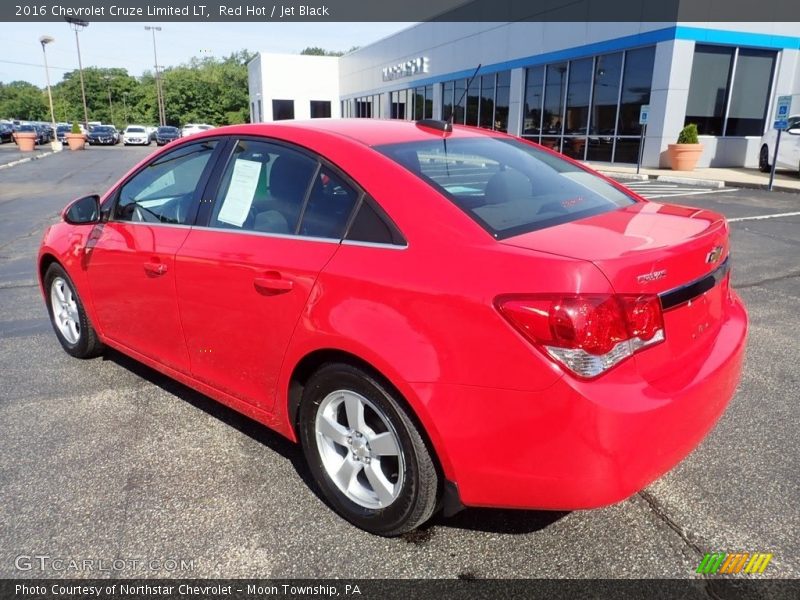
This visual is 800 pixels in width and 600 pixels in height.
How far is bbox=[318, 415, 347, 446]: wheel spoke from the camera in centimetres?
247

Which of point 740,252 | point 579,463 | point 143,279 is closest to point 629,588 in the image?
point 579,463

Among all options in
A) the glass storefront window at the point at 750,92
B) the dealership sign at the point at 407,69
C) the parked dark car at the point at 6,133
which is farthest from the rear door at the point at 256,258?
the parked dark car at the point at 6,133

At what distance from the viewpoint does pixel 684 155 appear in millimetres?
17891

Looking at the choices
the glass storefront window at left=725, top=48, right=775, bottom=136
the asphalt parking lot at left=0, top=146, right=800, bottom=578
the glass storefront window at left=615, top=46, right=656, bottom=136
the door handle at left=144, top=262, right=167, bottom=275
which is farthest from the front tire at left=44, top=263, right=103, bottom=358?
the glass storefront window at left=725, top=48, right=775, bottom=136

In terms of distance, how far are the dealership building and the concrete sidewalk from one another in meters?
0.97

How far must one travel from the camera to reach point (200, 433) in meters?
3.30

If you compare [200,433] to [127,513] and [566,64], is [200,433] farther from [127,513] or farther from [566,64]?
[566,64]

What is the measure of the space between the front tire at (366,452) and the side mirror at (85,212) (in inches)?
79.9

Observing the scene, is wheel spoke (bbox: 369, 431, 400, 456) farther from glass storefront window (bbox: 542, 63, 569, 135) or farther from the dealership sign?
the dealership sign

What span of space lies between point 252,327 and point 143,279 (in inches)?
38.3

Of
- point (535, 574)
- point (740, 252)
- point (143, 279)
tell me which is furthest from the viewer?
point (740, 252)

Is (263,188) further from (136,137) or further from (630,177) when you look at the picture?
(136,137)

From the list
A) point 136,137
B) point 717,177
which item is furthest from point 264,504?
point 136,137

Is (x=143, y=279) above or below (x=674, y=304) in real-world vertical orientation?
below
